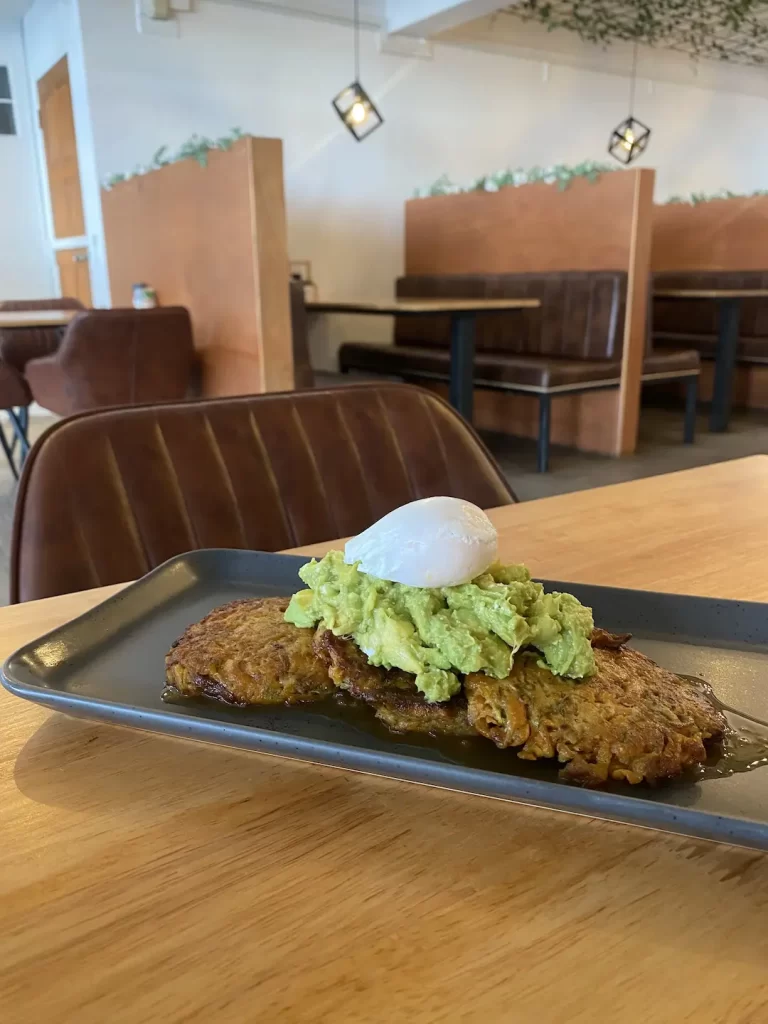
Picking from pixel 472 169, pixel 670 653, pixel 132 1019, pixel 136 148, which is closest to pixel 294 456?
pixel 670 653

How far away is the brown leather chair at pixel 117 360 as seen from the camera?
3500 mm

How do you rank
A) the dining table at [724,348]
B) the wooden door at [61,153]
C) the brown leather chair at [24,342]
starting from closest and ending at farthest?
1. the brown leather chair at [24,342]
2. the dining table at [724,348]
3. the wooden door at [61,153]

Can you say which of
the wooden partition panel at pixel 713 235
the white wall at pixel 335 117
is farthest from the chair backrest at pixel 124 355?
the wooden partition panel at pixel 713 235

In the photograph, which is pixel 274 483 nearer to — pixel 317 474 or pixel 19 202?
pixel 317 474

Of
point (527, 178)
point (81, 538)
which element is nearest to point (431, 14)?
point (527, 178)

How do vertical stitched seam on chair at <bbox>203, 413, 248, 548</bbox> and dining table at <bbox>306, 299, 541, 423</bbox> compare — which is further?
dining table at <bbox>306, 299, 541, 423</bbox>

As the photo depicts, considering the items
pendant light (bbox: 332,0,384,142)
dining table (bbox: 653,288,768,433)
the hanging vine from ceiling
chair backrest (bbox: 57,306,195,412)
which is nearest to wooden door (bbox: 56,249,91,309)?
pendant light (bbox: 332,0,384,142)

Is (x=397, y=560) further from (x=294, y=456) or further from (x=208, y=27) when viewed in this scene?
(x=208, y=27)

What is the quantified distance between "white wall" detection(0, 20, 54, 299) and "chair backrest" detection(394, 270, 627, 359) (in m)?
2.96

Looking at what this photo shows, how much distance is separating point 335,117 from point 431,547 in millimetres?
6038

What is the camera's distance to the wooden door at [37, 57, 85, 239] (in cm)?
561

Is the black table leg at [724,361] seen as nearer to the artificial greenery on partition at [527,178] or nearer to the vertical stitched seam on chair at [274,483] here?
the artificial greenery on partition at [527,178]

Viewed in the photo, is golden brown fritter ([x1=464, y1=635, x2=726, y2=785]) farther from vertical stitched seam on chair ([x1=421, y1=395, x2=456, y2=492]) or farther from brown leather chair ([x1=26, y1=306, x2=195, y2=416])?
brown leather chair ([x1=26, y1=306, x2=195, y2=416])

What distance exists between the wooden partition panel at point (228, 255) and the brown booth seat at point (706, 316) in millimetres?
3600
